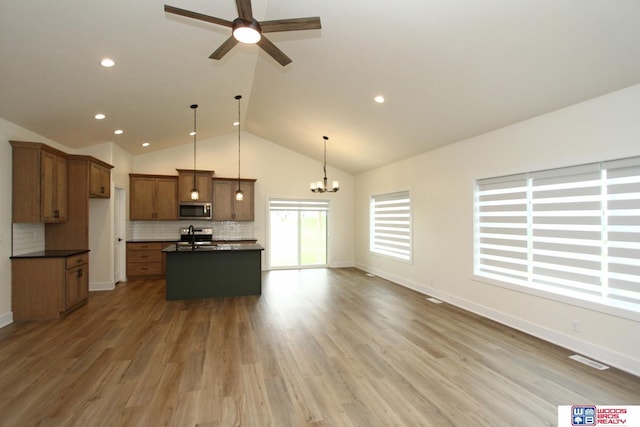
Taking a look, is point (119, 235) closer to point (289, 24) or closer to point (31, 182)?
point (31, 182)

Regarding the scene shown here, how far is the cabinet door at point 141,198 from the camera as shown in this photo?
7.46 m

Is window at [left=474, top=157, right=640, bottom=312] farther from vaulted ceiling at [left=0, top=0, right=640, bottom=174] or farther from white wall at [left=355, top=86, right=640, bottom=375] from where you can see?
vaulted ceiling at [left=0, top=0, right=640, bottom=174]

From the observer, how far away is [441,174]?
18.3ft

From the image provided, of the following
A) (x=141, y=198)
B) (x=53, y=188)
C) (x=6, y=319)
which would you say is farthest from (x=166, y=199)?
(x=6, y=319)

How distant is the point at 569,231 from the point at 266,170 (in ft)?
22.2

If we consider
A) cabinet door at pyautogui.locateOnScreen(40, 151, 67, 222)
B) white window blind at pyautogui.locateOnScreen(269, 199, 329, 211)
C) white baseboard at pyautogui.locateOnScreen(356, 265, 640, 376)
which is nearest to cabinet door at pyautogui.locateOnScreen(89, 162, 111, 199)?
cabinet door at pyautogui.locateOnScreen(40, 151, 67, 222)

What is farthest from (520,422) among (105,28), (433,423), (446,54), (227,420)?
(105,28)

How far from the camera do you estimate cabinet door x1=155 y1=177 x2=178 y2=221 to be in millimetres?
7621

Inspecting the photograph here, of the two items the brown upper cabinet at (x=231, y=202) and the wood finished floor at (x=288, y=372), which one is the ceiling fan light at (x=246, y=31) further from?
the brown upper cabinet at (x=231, y=202)

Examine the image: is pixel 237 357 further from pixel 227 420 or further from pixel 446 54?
pixel 446 54

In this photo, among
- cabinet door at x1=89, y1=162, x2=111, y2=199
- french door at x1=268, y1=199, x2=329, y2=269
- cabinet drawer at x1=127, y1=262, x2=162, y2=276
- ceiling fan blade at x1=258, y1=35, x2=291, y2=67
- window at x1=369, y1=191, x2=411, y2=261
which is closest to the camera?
ceiling fan blade at x1=258, y1=35, x2=291, y2=67

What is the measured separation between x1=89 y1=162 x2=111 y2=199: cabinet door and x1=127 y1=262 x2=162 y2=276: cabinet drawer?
74.3 inches

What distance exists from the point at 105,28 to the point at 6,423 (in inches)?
128

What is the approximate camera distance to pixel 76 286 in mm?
4945
